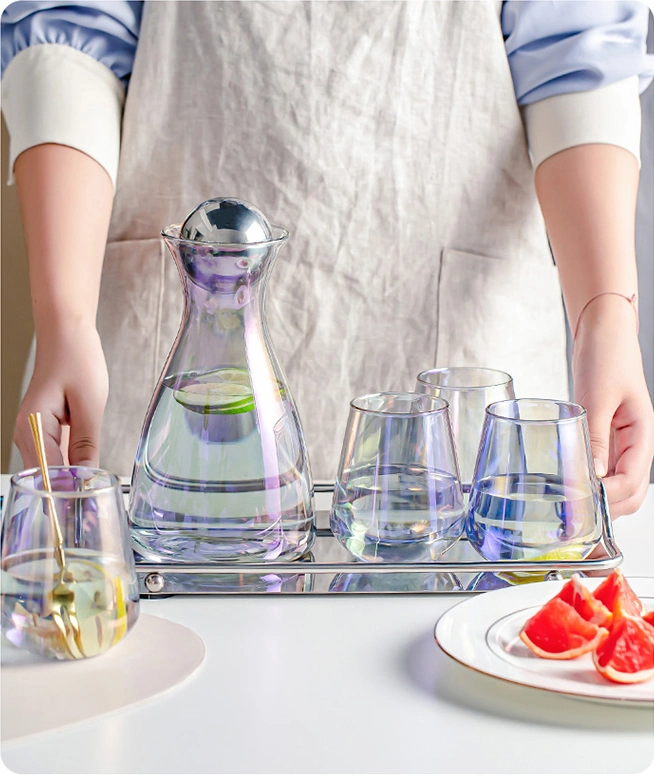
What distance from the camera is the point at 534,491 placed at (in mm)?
551

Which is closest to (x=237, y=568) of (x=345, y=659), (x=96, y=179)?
(x=345, y=659)

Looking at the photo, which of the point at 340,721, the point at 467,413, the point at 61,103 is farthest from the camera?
the point at 61,103

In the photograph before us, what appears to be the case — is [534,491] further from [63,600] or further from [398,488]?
[63,600]

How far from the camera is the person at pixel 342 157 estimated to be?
96 cm

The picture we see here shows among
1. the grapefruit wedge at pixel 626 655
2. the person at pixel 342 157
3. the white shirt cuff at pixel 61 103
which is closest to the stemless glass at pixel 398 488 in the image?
the grapefruit wedge at pixel 626 655

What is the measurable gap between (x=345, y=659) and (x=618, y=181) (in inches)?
24.7

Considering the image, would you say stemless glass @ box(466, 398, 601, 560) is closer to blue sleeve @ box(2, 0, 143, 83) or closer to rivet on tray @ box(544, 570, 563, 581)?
rivet on tray @ box(544, 570, 563, 581)

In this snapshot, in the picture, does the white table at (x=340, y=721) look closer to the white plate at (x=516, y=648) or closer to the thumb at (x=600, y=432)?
the white plate at (x=516, y=648)

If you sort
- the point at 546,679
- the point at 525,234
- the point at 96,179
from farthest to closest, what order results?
the point at 525,234 → the point at 96,179 → the point at 546,679

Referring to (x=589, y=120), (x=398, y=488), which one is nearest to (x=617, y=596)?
(x=398, y=488)

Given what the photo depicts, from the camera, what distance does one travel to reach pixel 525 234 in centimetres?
107

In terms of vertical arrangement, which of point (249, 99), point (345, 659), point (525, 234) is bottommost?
point (345, 659)

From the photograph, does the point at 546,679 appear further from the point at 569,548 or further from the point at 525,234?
the point at 525,234

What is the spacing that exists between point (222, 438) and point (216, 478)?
0.02 m
